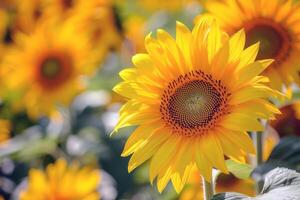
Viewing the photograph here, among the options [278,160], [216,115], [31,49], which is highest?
[216,115]

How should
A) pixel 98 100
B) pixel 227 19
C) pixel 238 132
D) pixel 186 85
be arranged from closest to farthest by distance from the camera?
pixel 238 132, pixel 186 85, pixel 227 19, pixel 98 100

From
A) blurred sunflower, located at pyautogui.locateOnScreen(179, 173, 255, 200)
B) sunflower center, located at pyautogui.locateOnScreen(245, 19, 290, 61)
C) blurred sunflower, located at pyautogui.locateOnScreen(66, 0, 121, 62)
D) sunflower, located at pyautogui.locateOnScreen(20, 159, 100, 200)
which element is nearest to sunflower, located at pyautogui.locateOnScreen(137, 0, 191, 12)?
blurred sunflower, located at pyautogui.locateOnScreen(66, 0, 121, 62)

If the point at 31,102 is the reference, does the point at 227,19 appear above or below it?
above

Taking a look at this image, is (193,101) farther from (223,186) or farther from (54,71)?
(54,71)

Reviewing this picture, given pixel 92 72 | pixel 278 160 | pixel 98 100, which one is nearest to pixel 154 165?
pixel 278 160

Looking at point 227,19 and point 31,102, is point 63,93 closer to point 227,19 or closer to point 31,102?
point 31,102

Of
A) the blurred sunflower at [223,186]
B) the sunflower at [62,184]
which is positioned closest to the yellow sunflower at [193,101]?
the blurred sunflower at [223,186]

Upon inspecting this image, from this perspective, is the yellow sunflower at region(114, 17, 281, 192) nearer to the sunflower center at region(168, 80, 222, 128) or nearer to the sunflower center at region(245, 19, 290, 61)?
the sunflower center at region(168, 80, 222, 128)
